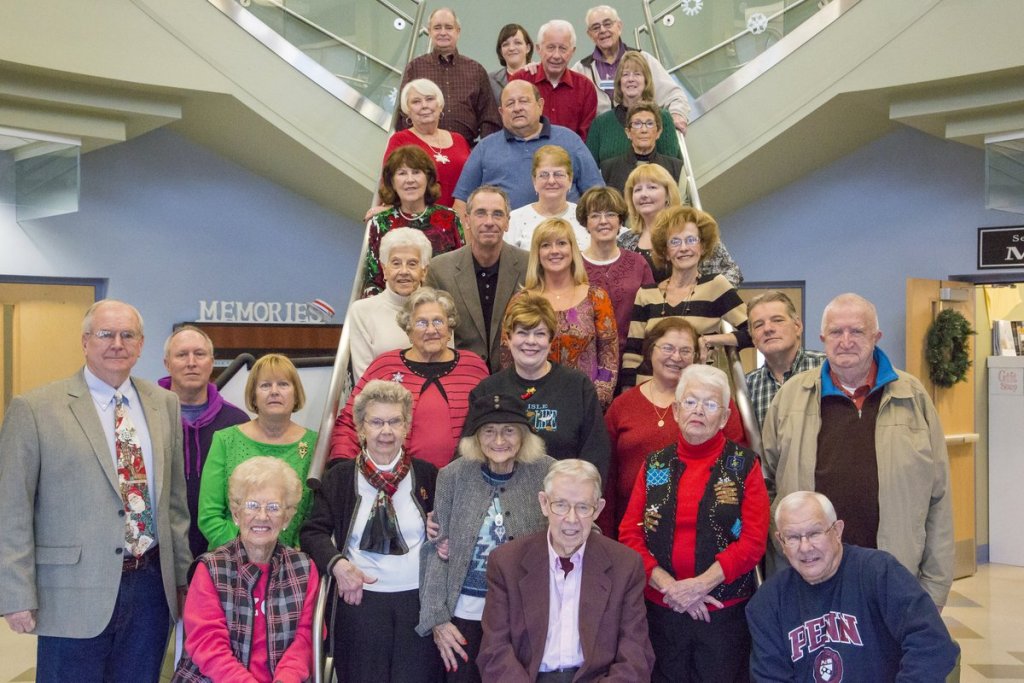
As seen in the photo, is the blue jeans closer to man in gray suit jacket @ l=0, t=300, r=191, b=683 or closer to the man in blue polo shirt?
man in gray suit jacket @ l=0, t=300, r=191, b=683

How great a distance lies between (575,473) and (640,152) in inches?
111

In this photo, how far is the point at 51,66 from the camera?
21.2ft

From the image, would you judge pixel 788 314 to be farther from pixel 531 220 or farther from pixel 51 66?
pixel 51 66

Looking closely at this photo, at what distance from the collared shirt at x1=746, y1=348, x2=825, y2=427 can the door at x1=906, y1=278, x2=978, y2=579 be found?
4.19 m

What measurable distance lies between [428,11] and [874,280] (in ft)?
15.8

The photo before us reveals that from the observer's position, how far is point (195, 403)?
4215mm

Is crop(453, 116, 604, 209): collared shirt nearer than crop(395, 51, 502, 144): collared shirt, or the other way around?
crop(453, 116, 604, 209): collared shirt

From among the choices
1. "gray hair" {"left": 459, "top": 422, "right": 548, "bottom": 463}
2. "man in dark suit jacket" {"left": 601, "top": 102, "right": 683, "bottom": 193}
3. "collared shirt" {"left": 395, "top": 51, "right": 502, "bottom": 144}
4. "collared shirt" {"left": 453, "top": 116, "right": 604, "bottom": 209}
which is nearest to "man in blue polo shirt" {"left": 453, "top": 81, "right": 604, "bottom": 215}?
"collared shirt" {"left": 453, "top": 116, "right": 604, "bottom": 209}

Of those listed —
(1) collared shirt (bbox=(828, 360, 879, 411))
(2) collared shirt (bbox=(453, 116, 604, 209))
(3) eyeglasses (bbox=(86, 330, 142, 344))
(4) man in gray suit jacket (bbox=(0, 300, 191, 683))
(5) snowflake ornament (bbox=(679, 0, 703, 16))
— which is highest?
(5) snowflake ornament (bbox=(679, 0, 703, 16))

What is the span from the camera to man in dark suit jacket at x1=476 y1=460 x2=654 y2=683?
317cm

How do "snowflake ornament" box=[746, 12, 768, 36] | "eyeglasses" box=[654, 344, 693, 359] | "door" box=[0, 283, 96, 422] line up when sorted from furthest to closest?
"snowflake ornament" box=[746, 12, 768, 36] < "door" box=[0, 283, 96, 422] < "eyeglasses" box=[654, 344, 693, 359]

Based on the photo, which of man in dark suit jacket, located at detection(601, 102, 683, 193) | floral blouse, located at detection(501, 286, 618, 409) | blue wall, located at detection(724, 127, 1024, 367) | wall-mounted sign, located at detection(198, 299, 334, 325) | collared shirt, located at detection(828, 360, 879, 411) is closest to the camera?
collared shirt, located at detection(828, 360, 879, 411)

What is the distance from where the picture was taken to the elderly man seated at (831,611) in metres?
3.11

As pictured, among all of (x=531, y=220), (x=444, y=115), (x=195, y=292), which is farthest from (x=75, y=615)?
(x=195, y=292)
